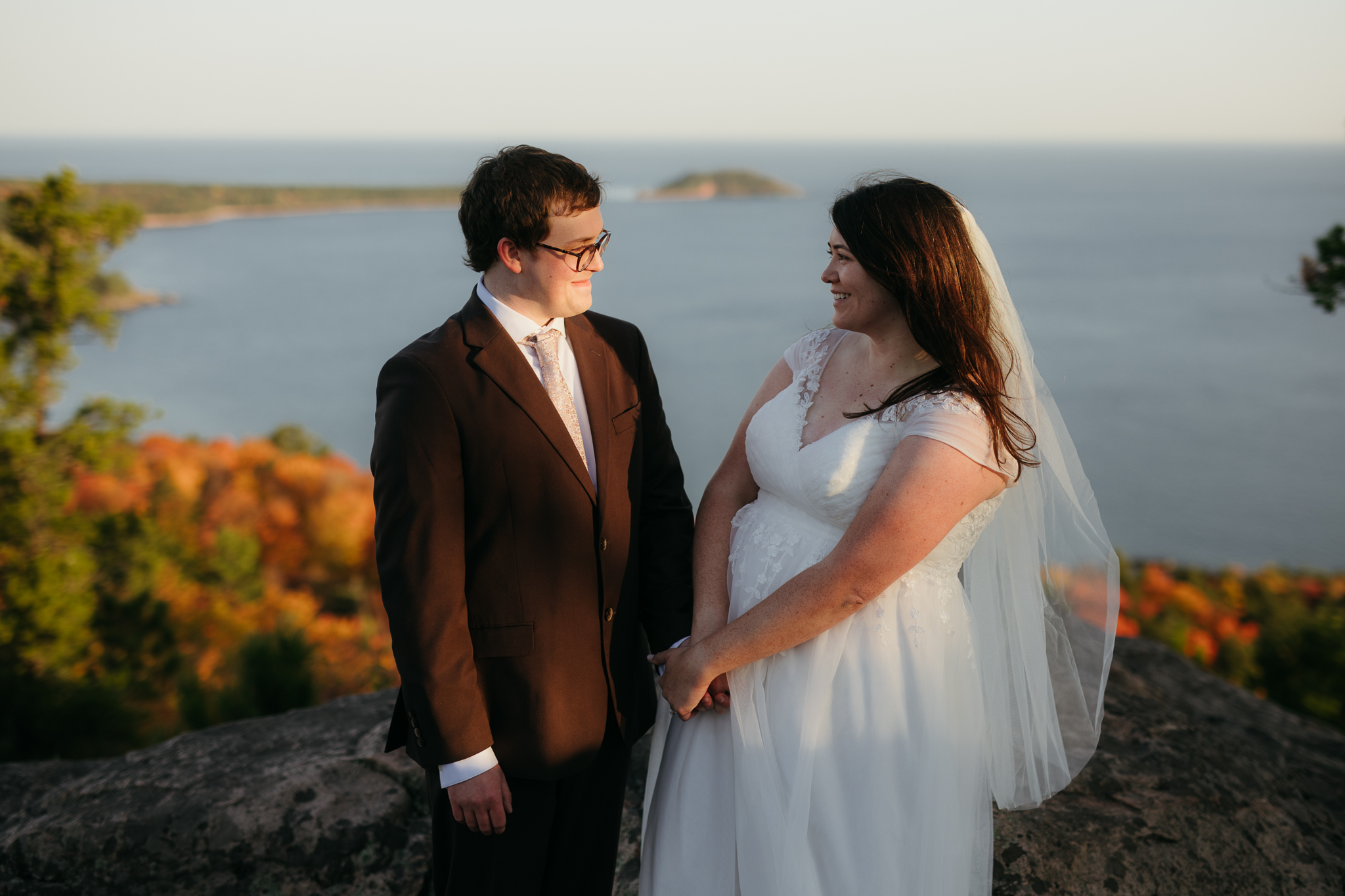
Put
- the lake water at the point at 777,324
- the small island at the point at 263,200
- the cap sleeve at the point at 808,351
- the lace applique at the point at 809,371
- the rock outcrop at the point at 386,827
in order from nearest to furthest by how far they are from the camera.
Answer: the lace applique at the point at 809,371
the cap sleeve at the point at 808,351
the rock outcrop at the point at 386,827
the lake water at the point at 777,324
the small island at the point at 263,200

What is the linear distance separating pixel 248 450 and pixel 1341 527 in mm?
48404

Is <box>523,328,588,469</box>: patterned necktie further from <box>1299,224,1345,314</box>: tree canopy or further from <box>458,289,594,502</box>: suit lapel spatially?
<box>1299,224,1345,314</box>: tree canopy

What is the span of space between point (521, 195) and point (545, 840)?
1.53m

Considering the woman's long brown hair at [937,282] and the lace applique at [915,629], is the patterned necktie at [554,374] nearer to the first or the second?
the woman's long brown hair at [937,282]

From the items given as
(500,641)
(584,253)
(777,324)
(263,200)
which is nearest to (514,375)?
(584,253)

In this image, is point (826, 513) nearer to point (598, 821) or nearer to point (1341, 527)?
point (598, 821)

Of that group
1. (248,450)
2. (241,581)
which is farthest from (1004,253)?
(241,581)

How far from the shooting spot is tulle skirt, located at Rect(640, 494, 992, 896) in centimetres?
194

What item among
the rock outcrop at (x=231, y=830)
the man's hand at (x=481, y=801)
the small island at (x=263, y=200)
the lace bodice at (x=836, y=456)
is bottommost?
the rock outcrop at (x=231, y=830)

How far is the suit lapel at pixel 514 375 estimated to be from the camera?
6.10 feet

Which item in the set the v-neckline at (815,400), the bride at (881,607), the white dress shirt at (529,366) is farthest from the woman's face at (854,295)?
the white dress shirt at (529,366)

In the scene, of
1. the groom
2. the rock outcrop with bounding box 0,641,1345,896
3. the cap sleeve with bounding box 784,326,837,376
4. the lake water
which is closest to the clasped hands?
the groom

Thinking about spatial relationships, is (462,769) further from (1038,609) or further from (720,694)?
(1038,609)

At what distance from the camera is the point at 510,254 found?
190 centimetres
